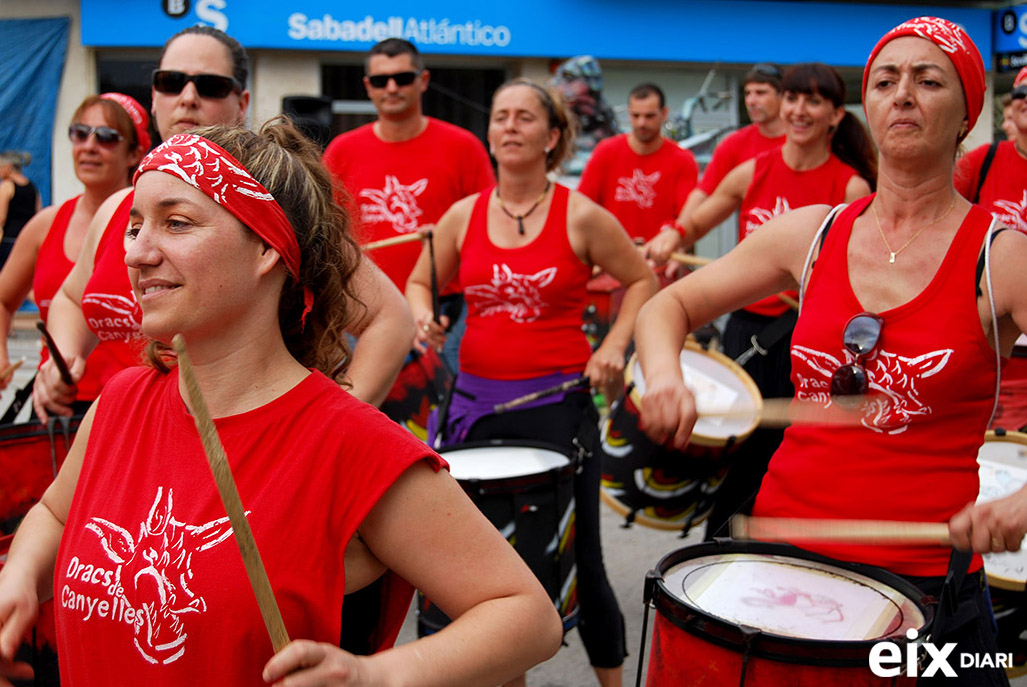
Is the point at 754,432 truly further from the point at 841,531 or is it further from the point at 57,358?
the point at 57,358

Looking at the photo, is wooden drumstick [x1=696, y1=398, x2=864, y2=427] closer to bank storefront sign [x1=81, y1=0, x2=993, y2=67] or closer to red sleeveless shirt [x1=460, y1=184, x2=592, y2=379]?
red sleeveless shirt [x1=460, y1=184, x2=592, y2=379]

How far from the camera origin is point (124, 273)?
10.2 ft

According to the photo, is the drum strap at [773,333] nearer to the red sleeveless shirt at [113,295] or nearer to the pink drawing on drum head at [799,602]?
the pink drawing on drum head at [799,602]

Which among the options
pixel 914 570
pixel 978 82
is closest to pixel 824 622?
pixel 914 570

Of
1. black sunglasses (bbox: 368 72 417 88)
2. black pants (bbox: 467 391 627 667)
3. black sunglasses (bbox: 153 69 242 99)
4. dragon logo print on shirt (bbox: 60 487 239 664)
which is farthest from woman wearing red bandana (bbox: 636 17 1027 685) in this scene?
black sunglasses (bbox: 368 72 417 88)

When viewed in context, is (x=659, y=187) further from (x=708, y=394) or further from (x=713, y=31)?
(x=713, y=31)

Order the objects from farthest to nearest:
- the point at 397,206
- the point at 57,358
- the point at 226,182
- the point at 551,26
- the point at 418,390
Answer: the point at 551,26 → the point at 397,206 → the point at 418,390 → the point at 57,358 → the point at 226,182

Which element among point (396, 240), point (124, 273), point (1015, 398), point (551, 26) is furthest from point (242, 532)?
point (551, 26)

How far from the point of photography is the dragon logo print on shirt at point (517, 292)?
163 inches

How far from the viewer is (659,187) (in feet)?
25.5

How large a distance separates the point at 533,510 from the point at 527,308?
3.19 ft

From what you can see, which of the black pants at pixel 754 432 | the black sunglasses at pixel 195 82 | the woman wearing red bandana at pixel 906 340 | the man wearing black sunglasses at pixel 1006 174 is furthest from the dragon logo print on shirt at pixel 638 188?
the woman wearing red bandana at pixel 906 340

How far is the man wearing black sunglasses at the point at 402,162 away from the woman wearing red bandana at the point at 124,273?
1.89 metres

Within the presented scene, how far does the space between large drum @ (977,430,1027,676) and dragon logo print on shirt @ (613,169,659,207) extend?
4389 mm
